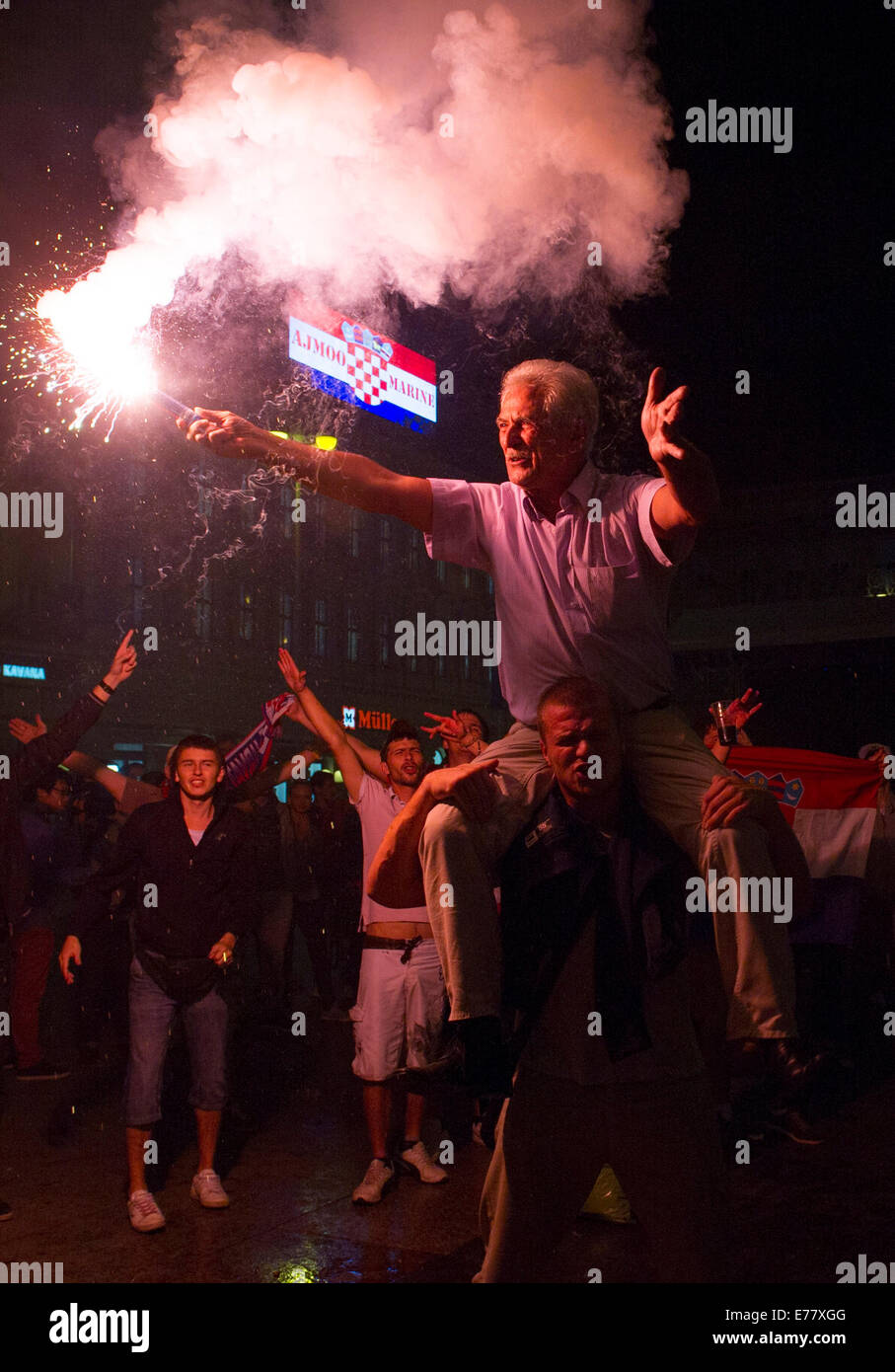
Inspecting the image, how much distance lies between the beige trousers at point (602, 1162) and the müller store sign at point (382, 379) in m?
17.4

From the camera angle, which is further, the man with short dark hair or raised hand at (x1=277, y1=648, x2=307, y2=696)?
raised hand at (x1=277, y1=648, x2=307, y2=696)

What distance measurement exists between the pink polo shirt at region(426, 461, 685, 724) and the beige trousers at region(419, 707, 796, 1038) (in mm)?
200

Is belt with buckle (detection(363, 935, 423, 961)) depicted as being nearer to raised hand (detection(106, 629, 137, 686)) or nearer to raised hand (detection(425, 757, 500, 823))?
raised hand (detection(106, 629, 137, 686))

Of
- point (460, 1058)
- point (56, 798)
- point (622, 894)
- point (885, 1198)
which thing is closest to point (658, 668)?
point (622, 894)

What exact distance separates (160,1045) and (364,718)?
3734 centimetres

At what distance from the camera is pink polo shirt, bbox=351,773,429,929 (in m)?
6.64

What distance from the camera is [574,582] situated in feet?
10.2

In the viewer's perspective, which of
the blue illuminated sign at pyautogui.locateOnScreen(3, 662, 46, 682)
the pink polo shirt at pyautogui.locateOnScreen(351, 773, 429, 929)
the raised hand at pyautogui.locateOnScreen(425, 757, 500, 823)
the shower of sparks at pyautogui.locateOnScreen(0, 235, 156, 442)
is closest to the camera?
the raised hand at pyautogui.locateOnScreen(425, 757, 500, 823)

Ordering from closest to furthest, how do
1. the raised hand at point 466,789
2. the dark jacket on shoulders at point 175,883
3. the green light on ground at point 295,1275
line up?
the raised hand at point 466,789
the green light on ground at point 295,1275
the dark jacket on shoulders at point 175,883

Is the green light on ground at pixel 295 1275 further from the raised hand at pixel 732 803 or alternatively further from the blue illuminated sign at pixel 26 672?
the blue illuminated sign at pixel 26 672

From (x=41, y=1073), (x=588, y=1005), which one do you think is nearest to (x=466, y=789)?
(x=588, y=1005)

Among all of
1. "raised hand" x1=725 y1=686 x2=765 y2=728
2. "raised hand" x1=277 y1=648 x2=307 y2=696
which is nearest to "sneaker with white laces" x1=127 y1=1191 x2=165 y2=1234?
"raised hand" x1=277 y1=648 x2=307 y2=696

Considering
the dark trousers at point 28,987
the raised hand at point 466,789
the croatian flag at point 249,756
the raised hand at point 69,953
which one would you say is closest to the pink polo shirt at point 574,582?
the raised hand at point 466,789

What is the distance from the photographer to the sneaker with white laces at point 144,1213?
18.4 ft
